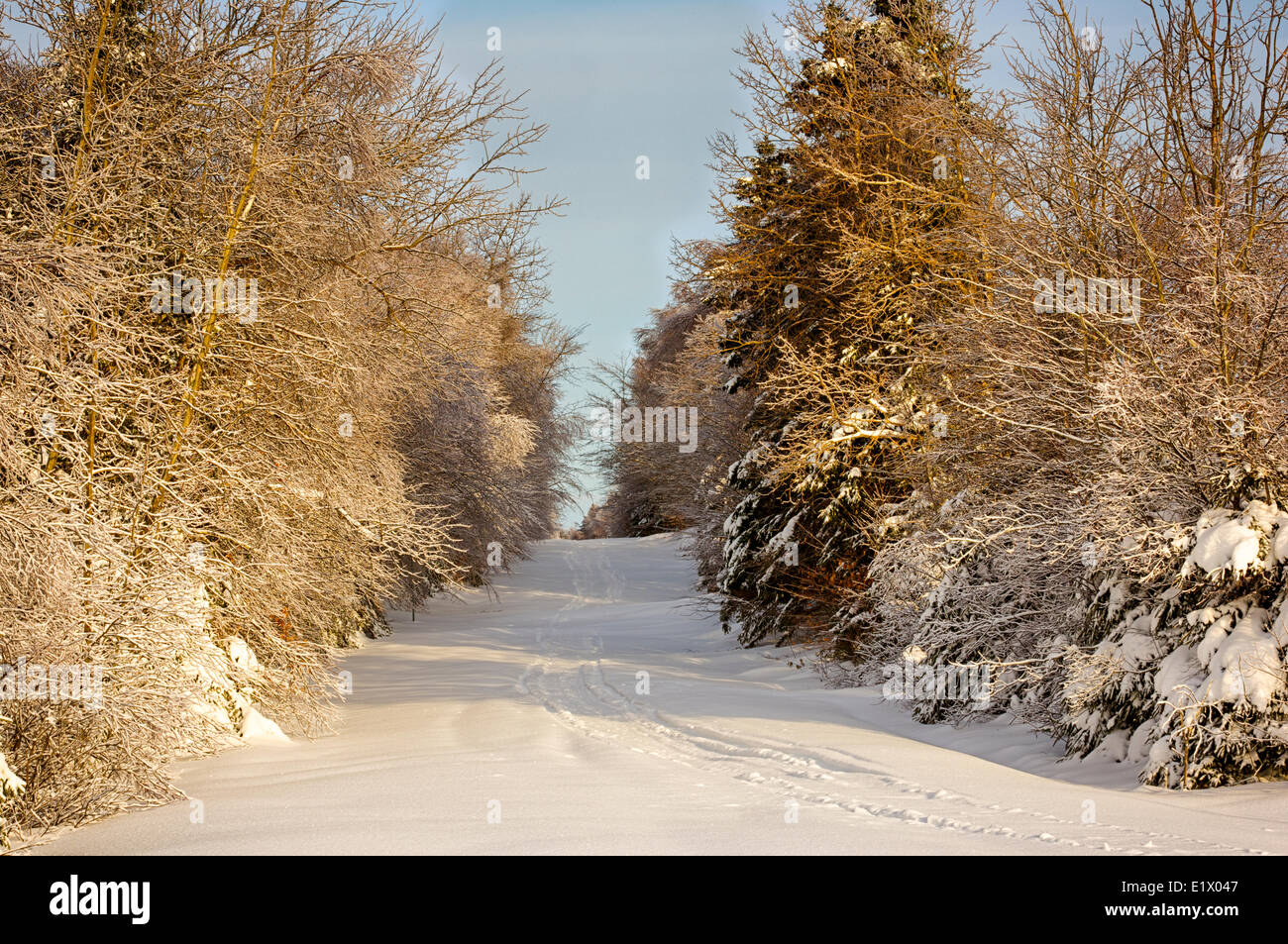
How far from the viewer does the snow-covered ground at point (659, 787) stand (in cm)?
568

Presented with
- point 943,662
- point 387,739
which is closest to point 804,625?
point 943,662

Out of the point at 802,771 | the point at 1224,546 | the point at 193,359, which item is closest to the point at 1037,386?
the point at 1224,546

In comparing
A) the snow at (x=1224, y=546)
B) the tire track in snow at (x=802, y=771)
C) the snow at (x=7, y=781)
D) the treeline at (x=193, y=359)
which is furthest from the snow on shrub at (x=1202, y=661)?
the snow at (x=7, y=781)

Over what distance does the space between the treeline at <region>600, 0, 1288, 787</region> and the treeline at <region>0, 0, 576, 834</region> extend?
545 cm

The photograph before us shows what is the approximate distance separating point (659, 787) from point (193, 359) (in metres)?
6.18

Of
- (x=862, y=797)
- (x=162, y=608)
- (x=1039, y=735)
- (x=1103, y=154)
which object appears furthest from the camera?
(x=1039, y=735)

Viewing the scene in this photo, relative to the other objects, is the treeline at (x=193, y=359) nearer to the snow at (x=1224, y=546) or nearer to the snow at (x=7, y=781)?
the snow at (x=7, y=781)

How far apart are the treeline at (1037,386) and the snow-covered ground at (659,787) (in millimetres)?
1022

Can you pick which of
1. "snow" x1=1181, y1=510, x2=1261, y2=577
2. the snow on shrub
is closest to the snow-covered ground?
the snow on shrub

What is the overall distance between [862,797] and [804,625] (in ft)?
35.0

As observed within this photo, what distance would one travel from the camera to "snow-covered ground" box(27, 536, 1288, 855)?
18.6ft

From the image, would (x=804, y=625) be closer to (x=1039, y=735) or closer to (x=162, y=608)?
(x=1039, y=735)

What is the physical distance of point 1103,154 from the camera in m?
9.94

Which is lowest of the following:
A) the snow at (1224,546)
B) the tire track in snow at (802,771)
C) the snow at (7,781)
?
the tire track in snow at (802,771)
